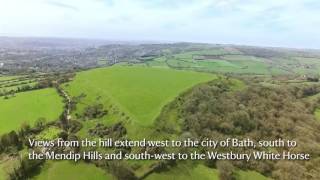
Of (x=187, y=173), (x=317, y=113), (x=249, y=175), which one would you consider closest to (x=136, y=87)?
(x=187, y=173)

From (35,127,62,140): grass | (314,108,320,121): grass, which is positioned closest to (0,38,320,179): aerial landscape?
(35,127,62,140): grass

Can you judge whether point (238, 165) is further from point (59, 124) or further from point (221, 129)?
point (59, 124)

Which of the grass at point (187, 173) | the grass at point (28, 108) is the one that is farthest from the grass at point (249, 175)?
the grass at point (28, 108)

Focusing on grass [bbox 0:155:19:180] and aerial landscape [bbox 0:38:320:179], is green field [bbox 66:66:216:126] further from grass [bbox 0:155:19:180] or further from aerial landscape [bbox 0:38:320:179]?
grass [bbox 0:155:19:180]

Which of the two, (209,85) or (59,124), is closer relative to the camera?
(59,124)

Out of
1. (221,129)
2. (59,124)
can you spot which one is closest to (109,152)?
(59,124)

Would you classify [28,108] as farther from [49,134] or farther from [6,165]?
[6,165]

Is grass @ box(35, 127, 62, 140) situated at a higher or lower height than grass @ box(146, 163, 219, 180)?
higher
